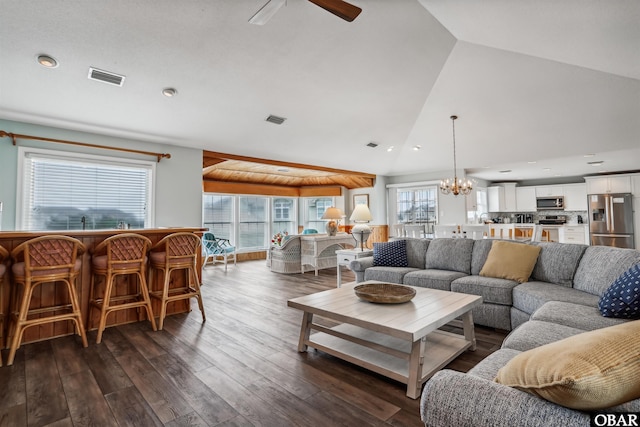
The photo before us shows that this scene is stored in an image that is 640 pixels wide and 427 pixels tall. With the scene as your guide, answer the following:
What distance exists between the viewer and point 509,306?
2986 millimetres

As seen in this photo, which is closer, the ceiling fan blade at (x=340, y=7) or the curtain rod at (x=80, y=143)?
the ceiling fan blade at (x=340, y=7)

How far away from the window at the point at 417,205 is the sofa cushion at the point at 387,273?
4.56 m

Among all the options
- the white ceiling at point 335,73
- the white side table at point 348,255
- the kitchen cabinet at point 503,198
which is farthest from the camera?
the kitchen cabinet at point 503,198

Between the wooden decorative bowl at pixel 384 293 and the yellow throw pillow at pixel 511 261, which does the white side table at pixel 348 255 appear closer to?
the yellow throw pillow at pixel 511 261

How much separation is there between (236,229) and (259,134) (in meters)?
4.27

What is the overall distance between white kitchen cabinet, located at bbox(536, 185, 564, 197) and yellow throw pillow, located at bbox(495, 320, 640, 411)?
9.63m

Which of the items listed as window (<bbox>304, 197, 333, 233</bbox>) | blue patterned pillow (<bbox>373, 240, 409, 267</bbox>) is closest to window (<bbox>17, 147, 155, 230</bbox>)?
blue patterned pillow (<bbox>373, 240, 409, 267</bbox>)

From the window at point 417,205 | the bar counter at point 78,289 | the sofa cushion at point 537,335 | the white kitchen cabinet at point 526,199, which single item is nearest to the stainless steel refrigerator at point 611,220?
the white kitchen cabinet at point 526,199

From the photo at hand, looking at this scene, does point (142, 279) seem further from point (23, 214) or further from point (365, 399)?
point (365, 399)

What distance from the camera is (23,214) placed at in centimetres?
388

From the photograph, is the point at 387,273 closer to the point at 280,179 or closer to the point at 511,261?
the point at 511,261

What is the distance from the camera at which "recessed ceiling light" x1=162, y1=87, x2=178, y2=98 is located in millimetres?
3756

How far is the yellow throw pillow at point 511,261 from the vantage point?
317 centimetres

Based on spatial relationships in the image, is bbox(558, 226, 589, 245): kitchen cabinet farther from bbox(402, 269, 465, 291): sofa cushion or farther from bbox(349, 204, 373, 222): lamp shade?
bbox(402, 269, 465, 291): sofa cushion
